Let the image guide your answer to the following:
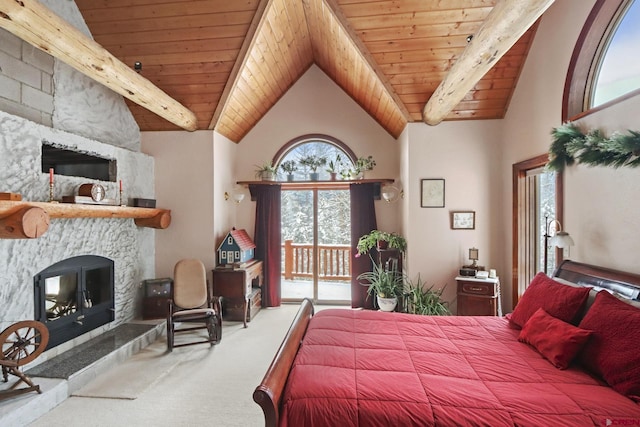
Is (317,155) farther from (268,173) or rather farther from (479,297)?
(479,297)

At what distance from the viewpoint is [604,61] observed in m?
2.55

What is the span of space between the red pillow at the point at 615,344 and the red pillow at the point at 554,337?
6 cm

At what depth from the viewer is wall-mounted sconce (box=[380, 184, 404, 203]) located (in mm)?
4512

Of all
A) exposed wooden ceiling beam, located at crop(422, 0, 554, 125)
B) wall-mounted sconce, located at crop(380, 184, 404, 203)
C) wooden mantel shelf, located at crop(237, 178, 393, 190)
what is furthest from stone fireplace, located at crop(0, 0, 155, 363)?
exposed wooden ceiling beam, located at crop(422, 0, 554, 125)

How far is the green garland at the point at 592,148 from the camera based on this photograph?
6.44ft

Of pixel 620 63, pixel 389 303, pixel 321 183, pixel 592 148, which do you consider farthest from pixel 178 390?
pixel 620 63

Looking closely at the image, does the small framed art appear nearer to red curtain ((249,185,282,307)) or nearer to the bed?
the bed

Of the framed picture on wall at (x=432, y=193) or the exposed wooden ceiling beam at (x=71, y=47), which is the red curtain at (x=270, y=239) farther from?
the framed picture on wall at (x=432, y=193)

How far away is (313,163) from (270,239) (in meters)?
1.44

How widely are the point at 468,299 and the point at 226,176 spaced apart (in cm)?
378

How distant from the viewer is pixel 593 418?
129cm

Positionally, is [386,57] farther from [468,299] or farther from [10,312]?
[10,312]

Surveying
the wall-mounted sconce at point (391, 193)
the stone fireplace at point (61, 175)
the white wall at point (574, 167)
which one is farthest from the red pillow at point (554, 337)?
the stone fireplace at point (61, 175)

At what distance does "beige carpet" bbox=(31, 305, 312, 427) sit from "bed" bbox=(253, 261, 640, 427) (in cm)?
88
